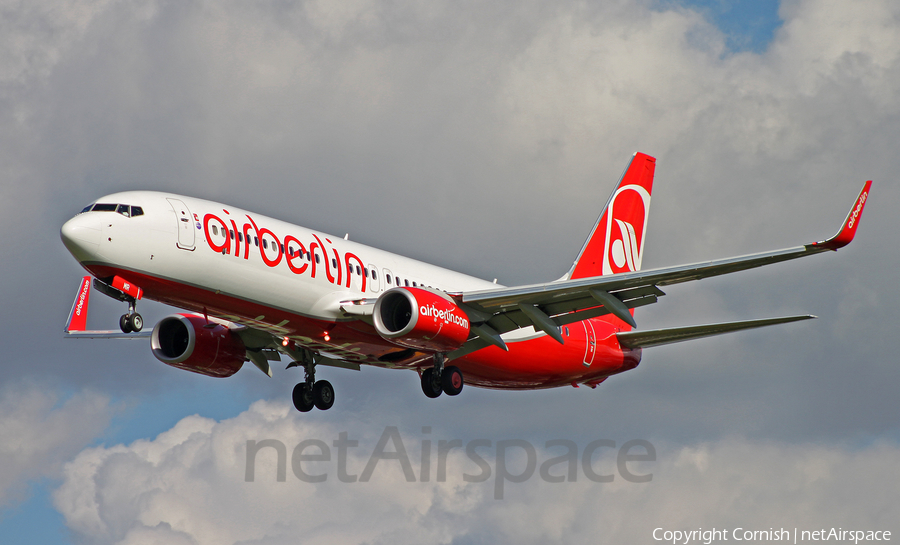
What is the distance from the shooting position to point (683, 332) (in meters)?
39.8

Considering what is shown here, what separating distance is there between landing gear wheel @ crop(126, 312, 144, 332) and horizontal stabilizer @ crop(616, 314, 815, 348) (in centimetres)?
1970

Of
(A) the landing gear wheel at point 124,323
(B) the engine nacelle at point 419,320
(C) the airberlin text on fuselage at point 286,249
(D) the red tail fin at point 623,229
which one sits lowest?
(A) the landing gear wheel at point 124,323

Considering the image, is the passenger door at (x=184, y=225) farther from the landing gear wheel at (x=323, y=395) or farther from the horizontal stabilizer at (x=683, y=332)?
the horizontal stabilizer at (x=683, y=332)

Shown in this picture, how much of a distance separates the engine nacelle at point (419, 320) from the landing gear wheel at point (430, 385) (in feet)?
8.91

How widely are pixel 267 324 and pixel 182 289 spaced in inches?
140

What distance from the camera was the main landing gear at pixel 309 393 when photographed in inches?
1602

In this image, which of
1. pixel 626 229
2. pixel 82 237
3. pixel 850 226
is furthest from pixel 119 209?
pixel 626 229

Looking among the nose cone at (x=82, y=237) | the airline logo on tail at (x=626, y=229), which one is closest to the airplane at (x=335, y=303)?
the nose cone at (x=82, y=237)

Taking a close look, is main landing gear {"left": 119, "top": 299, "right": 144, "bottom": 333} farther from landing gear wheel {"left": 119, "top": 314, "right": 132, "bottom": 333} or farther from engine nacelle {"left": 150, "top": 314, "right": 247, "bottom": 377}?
engine nacelle {"left": 150, "top": 314, "right": 247, "bottom": 377}

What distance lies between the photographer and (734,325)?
37.1 m

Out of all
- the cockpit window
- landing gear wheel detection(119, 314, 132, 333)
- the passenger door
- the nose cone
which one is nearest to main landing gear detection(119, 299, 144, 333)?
landing gear wheel detection(119, 314, 132, 333)

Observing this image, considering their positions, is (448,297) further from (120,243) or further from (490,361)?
(120,243)

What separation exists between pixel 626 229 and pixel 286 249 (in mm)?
20776

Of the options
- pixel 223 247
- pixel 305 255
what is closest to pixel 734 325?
pixel 305 255
